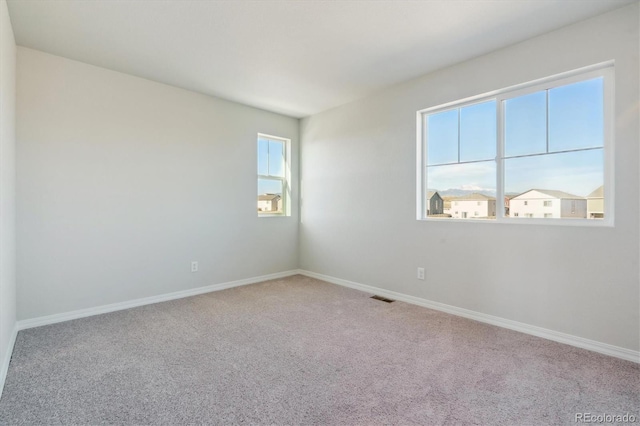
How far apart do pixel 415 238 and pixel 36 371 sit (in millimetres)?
3442

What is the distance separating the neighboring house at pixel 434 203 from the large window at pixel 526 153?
23 mm

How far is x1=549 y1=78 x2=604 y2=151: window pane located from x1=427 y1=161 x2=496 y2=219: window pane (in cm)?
56

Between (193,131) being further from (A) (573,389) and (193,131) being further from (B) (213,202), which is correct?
(A) (573,389)

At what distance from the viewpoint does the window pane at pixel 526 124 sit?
272 cm

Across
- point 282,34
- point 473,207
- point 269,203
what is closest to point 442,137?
point 473,207

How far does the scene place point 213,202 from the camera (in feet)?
13.5

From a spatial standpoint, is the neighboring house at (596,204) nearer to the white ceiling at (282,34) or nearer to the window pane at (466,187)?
the window pane at (466,187)

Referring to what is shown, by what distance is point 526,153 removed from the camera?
279 centimetres

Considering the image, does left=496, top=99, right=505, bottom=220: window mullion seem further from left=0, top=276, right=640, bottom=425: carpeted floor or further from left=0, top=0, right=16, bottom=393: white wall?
left=0, top=0, right=16, bottom=393: white wall

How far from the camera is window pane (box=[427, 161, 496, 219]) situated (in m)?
3.04

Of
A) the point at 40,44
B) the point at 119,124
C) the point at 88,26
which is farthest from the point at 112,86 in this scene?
the point at 88,26

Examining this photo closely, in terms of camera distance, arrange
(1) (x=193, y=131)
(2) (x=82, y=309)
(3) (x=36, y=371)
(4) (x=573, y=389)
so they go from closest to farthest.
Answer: (4) (x=573, y=389), (3) (x=36, y=371), (2) (x=82, y=309), (1) (x=193, y=131)
